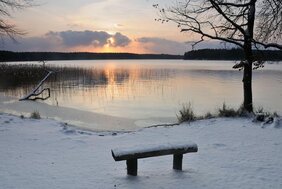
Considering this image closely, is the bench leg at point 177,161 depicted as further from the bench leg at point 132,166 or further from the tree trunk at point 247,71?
the tree trunk at point 247,71

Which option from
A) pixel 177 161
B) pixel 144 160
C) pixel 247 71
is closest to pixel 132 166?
pixel 177 161

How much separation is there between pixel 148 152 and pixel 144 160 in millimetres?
1570

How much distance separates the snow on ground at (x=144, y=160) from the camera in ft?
19.9

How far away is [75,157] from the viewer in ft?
26.1

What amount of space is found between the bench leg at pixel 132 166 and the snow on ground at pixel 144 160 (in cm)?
13

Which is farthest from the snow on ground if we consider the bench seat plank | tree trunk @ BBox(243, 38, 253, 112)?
tree trunk @ BBox(243, 38, 253, 112)

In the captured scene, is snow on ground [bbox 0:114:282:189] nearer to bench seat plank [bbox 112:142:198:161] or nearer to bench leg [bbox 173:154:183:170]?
bench leg [bbox 173:154:183:170]

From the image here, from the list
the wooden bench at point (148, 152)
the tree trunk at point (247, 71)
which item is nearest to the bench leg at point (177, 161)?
the wooden bench at point (148, 152)

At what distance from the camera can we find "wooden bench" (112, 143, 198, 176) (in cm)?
603

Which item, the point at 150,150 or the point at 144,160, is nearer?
the point at 150,150

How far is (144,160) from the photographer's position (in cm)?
764

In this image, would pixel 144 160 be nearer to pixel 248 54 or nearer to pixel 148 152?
pixel 148 152

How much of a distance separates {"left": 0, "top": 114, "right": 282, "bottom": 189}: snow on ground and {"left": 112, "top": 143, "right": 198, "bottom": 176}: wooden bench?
0.20m

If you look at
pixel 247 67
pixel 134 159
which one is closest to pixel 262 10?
pixel 247 67
